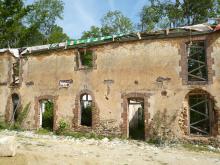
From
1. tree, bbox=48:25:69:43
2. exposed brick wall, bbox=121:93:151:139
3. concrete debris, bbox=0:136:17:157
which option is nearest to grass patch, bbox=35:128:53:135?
exposed brick wall, bbox=121:93:151:139

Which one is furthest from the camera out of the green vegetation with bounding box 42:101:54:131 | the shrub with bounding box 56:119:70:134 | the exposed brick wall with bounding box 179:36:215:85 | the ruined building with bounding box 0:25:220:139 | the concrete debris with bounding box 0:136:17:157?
the green vegetation with bounding box 42:101:54:131

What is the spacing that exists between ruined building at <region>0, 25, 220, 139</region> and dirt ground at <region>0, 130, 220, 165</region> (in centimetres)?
160

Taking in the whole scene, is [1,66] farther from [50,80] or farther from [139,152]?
[139,152]

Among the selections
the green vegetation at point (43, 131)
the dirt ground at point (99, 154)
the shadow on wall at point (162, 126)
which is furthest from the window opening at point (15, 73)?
the shadow on wall at point (162, 126)

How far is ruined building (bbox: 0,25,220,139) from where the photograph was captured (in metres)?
15.4

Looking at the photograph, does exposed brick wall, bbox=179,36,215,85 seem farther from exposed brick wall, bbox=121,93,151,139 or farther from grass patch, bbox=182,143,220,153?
grass patch, bbox=182,143,220,153

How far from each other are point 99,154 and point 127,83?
5.36 m

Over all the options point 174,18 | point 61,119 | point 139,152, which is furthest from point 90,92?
point 174,18

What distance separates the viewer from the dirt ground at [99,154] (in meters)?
11.1

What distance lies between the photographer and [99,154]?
1258 cm

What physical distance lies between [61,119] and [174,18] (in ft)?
68.6

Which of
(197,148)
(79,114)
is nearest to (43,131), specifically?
(79,114)

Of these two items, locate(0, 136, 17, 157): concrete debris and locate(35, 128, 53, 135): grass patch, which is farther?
locate(35, 128, 53, 135): grass patch

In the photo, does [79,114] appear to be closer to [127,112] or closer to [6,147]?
[127,112]
